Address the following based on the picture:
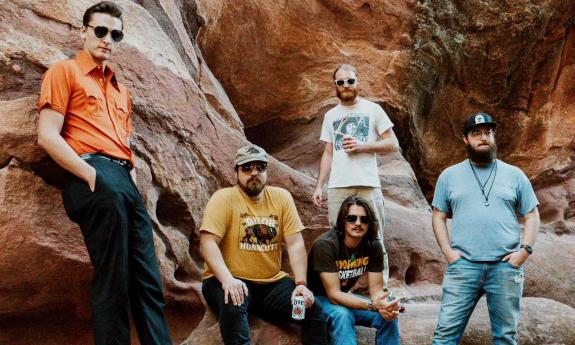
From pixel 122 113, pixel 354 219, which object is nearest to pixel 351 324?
pixel 354 219

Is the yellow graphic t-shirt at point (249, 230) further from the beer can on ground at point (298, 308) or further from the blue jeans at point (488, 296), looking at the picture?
the blue jeans at point (488, 296)

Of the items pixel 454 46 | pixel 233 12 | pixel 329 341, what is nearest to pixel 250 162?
pixel 329 341

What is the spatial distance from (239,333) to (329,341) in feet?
2.53

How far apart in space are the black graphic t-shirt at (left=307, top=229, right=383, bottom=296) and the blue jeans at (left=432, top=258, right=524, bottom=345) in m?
0.70

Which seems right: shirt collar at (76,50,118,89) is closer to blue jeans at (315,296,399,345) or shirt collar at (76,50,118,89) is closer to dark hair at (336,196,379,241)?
dark hair at (336,196,379,241)

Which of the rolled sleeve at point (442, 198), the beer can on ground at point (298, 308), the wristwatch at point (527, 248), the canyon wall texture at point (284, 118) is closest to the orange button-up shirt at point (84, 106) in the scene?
the canyon wall texture at point (284, 118)

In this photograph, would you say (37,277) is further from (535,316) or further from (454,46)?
(454,46)

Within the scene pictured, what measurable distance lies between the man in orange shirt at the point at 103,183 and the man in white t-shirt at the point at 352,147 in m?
2.06

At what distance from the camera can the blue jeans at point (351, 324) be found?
16.1 ft

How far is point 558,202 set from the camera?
477 inches

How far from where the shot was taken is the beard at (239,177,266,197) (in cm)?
521

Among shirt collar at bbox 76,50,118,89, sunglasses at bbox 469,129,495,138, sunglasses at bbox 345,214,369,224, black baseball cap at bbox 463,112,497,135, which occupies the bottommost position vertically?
sunglasses at bbox 345,214,369,224

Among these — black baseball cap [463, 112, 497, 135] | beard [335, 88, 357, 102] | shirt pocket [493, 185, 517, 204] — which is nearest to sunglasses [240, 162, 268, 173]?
beard [335, 88, 357, 102]

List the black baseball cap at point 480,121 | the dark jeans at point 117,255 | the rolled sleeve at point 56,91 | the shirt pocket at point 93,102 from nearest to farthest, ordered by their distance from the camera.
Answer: the dark jeans at point 117,255, the rolled sleeve at point 56,91, the shirt pocket at point 93,102, the black baseball cap at point 480,121
